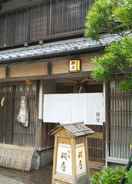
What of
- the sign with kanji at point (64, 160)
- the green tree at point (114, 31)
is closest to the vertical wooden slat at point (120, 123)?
the sign with kanji at point (64, 160)

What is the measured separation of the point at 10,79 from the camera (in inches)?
394

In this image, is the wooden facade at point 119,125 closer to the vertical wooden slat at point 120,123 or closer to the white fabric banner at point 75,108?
the vertical wooden slat at point 120,123

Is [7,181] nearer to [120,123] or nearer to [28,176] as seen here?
[28,176]

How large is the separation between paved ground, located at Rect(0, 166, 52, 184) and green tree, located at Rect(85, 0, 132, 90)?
4472 millimetres

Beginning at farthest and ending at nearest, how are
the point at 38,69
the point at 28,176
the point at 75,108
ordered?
the point at 75,108 → the point at 38,69 → the point at 28,176

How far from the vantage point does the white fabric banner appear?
29.3 feet

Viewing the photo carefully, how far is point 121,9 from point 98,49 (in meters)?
2.57

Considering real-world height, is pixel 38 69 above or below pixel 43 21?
below

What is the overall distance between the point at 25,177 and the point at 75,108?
259 centimetres

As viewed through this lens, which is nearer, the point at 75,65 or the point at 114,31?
the point at 114,31

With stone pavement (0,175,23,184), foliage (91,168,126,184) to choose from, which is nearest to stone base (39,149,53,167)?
stone pavement (0,175,23,184)

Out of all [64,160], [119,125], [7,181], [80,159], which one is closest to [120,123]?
[119,125]

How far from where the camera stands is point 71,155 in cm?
725

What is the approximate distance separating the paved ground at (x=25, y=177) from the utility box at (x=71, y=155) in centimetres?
126
